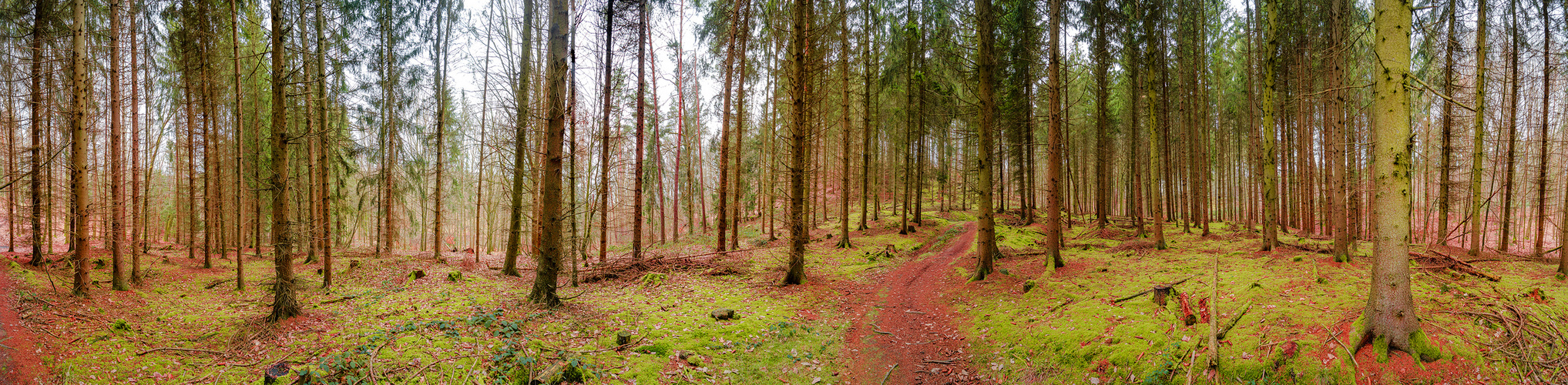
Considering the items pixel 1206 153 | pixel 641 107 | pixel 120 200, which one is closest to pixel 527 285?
pixel 641 107

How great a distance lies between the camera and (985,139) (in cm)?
1044

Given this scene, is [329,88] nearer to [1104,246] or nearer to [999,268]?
[999,268]

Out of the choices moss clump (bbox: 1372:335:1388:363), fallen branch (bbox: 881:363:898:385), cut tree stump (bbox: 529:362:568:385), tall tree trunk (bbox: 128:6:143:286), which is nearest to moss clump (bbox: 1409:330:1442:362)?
moss clump (bbox: 1372:335:1388:363)

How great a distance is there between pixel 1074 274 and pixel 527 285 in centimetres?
1011

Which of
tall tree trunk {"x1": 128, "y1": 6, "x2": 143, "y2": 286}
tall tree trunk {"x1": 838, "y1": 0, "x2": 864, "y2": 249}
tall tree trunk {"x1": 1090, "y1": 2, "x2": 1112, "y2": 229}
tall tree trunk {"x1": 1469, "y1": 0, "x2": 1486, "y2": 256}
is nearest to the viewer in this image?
tall tree trunk {"x1": 1469, "y1": 0, "x2": 1486, "y2": 256}

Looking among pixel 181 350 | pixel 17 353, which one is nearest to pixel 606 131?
pixel 181 350

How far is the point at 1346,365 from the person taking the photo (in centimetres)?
436

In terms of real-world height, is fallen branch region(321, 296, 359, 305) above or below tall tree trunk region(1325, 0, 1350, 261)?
below

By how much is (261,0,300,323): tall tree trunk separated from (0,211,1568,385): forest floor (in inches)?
11.1

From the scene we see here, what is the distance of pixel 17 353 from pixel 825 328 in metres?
8.03

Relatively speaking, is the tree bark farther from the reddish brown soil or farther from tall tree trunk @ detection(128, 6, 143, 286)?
tall tree trunk @ detection(128, 6, 143, 286)

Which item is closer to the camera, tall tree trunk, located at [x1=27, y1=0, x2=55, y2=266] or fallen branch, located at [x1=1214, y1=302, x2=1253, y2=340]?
fallen branch, located at [x1=1214, y1=302, x2=1253, y2=340]

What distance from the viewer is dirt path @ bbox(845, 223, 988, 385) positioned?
5965 mm

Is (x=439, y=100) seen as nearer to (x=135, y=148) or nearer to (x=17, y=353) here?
(x=135, y=148)
